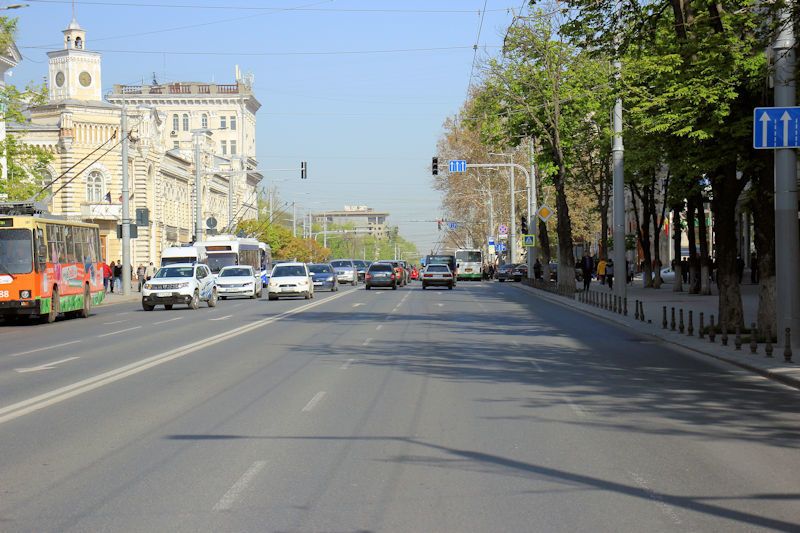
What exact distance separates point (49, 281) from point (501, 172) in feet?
202

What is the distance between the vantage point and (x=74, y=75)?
85125 millimetres

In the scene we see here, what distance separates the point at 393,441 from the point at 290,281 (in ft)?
127

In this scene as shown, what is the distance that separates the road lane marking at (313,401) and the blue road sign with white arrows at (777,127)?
940 cm

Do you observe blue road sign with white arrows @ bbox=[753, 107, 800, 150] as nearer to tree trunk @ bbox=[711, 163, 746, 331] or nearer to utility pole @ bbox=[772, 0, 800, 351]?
utility pole @ bbox=[772, 0, 800, 351]

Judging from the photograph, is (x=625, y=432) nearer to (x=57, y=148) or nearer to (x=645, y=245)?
(x=645, y=245)

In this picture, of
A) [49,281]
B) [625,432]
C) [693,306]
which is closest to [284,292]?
[49,281]

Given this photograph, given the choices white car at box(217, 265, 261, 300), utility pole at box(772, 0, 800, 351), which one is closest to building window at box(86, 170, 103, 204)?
white car at box(217, 265, 261, 300)

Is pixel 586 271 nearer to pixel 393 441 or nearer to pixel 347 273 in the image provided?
pixel 347 273

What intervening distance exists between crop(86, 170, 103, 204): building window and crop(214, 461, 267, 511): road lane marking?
2971 inches

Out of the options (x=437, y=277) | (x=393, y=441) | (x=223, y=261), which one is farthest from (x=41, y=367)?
(x=437, y=277)

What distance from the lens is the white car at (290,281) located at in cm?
4862

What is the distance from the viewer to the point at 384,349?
835 inches

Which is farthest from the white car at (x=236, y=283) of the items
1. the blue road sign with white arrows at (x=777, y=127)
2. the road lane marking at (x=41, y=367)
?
the blue road sign with white arrows at (x=777, y=127)

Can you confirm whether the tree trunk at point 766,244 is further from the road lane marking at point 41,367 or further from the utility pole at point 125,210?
the utility pole at point 125,210
